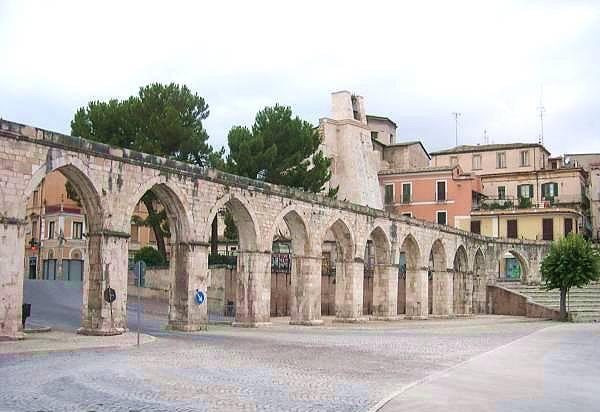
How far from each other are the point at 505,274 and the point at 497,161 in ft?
36.6

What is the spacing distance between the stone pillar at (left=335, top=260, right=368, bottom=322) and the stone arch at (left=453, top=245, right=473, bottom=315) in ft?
44.3

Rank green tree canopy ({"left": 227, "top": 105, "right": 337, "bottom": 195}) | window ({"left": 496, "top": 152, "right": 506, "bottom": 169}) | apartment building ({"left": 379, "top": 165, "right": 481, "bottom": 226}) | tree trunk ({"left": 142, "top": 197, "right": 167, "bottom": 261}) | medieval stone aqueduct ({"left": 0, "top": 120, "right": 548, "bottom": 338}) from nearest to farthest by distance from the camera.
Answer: medieval stone aqueduct ({"left": 0, "top": 120, "right": 548, "bottom": 338}) < tree trunk ({"left": 142, "top": 197, "right": 167, "bottom": 261}) < green tree canopy ({"left": 227, "top": 105, "right": 337, "bottom": 195}) < apartment building ({"left": 379, "top": 165, "right": 481, "bottom": 226}) < window ({"left": 496, "top": 152, "right": 506, "bottom": 169})

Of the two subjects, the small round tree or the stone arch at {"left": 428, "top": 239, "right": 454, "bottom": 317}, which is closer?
the small round tree

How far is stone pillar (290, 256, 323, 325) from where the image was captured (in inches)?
1105

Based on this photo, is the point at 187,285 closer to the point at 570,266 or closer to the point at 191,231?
the point at 191,231

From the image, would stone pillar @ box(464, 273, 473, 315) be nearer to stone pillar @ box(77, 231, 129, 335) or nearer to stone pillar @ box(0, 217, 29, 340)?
stone pillar @ box(77, 231, 129, 335)

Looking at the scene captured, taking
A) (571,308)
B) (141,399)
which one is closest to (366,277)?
(571,308)

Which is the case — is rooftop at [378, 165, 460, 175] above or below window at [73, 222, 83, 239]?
above

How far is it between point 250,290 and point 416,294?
14.0m

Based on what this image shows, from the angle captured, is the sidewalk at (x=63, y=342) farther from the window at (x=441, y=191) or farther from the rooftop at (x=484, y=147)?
the rooftop at (x=484, y=147)

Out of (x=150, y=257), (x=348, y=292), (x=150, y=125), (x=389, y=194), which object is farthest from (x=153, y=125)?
(x=389, y=194)

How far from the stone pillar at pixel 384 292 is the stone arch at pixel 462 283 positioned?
9.93 metres

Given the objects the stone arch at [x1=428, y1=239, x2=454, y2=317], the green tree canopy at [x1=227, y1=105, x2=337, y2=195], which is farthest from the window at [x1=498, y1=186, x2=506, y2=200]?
the green tree canopy at [x1=227, y1=105, x2=337, y2=195]

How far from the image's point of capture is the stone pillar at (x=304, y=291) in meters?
28.1
